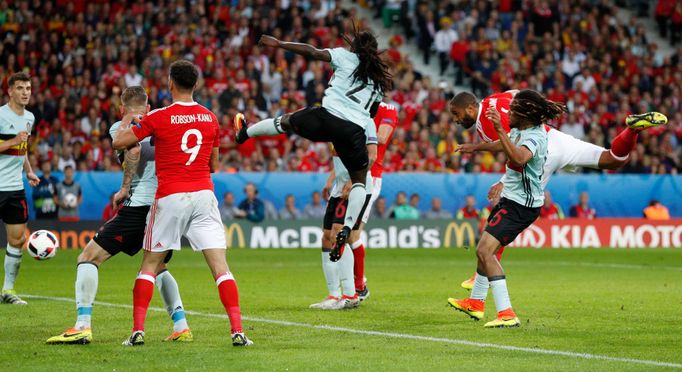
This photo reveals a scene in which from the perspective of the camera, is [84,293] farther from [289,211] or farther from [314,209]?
[314,209]

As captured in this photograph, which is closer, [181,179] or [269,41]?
[181,179]

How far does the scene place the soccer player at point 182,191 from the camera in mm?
9016

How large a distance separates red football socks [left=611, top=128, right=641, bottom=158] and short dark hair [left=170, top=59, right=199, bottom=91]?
4.65 meters

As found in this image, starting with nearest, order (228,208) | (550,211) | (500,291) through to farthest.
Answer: (500,291) → (228,208) → (550,211)

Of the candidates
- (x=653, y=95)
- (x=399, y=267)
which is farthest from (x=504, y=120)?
(x=653, y=95)

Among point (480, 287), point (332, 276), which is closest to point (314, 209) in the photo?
point (332, 276)

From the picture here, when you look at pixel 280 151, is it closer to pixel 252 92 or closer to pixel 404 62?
pixel 252 92

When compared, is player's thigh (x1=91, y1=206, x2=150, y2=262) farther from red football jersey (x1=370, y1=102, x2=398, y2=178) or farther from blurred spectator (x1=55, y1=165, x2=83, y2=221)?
blurred spectator (x1=55, y1=165, x2=83, y2=221)

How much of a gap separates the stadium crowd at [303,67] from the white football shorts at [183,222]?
666 inches

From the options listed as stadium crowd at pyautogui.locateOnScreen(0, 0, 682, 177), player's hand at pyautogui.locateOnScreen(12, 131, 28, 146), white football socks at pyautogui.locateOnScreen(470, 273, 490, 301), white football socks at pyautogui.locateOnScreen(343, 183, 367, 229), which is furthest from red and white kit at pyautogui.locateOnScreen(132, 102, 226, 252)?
stadium crowd at pyautogui.locateOnScreen(0, 0, 682, 177)

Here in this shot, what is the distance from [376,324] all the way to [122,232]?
289 centimetres

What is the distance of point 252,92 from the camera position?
2869 cm

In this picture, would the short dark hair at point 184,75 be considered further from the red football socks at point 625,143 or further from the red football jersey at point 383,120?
the red football jersey at point 383,120

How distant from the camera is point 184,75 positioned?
904 centimetres
